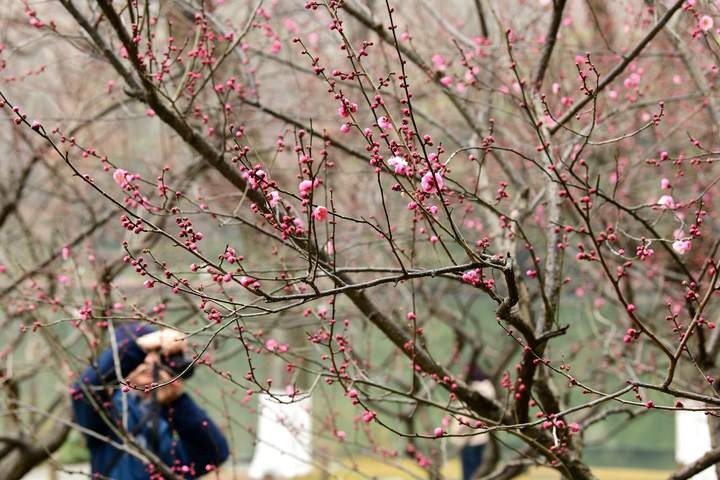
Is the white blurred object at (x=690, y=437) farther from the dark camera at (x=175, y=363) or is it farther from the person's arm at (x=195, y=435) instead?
the dark camera at (x=175, y=363)

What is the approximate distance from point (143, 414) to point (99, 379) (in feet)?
1.12

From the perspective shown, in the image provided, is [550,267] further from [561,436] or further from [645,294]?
[645,294]

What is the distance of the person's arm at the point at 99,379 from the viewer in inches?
162

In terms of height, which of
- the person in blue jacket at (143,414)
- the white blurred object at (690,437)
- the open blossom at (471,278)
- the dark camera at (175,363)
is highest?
the white blurred object at (690,437)

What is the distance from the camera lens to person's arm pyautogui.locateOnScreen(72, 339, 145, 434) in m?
4.12

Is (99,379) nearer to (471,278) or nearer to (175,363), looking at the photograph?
(175,363)

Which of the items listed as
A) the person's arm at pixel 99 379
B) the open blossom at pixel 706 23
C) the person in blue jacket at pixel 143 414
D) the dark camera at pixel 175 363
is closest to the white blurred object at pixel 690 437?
the open blossom at pixel 706 23

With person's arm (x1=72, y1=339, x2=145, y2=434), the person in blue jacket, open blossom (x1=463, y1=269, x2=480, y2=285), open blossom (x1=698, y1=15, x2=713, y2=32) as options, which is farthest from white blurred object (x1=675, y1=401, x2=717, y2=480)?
open blossom (x1=463, y1=269, x2=480, y2=285)

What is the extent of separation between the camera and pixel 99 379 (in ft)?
13.6

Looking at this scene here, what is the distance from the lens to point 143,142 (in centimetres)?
1066

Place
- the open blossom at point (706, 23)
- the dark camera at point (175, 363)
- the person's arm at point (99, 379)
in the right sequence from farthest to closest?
the person's arm at point (99, 379) → the dark camera at point (175, 363) → the open blossom at point (706, 23)

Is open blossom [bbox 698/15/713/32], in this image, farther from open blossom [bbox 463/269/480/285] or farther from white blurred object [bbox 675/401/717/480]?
white blurred object [bbox 675/401/717/480]

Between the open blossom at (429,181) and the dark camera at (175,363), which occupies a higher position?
the dark camera at (175,363)

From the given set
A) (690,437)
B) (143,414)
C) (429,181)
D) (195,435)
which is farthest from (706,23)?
(690,437)
